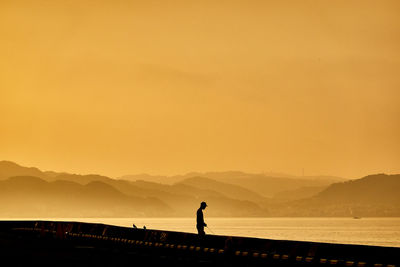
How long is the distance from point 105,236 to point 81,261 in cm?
2370

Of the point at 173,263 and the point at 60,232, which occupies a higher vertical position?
the point at 60,232

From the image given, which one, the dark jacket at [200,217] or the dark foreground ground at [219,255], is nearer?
the dark foreground ground at [219,255]

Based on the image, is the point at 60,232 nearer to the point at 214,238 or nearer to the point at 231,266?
the point at 214,238

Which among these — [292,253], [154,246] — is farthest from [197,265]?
[154,246]

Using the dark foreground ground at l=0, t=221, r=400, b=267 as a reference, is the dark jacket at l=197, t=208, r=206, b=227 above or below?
above

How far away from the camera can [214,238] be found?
3381cm

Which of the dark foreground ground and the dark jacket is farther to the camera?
the dark jacket

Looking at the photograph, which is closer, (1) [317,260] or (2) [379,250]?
(2) [379,250]

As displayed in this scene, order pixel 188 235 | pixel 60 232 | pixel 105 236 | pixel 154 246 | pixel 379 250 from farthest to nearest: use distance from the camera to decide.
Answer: pixel 60 232
pixel 105 236
pixel 154 246
pixel 188 235
pixel 379 250

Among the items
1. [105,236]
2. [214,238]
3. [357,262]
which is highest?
[105,236]

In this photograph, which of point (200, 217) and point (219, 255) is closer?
point (219, 255)

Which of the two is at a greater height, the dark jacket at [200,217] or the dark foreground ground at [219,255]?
the dark jacket at [200,217]

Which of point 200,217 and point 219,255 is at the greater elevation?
point 200,217

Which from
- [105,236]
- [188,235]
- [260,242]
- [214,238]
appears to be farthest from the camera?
[105,236]
